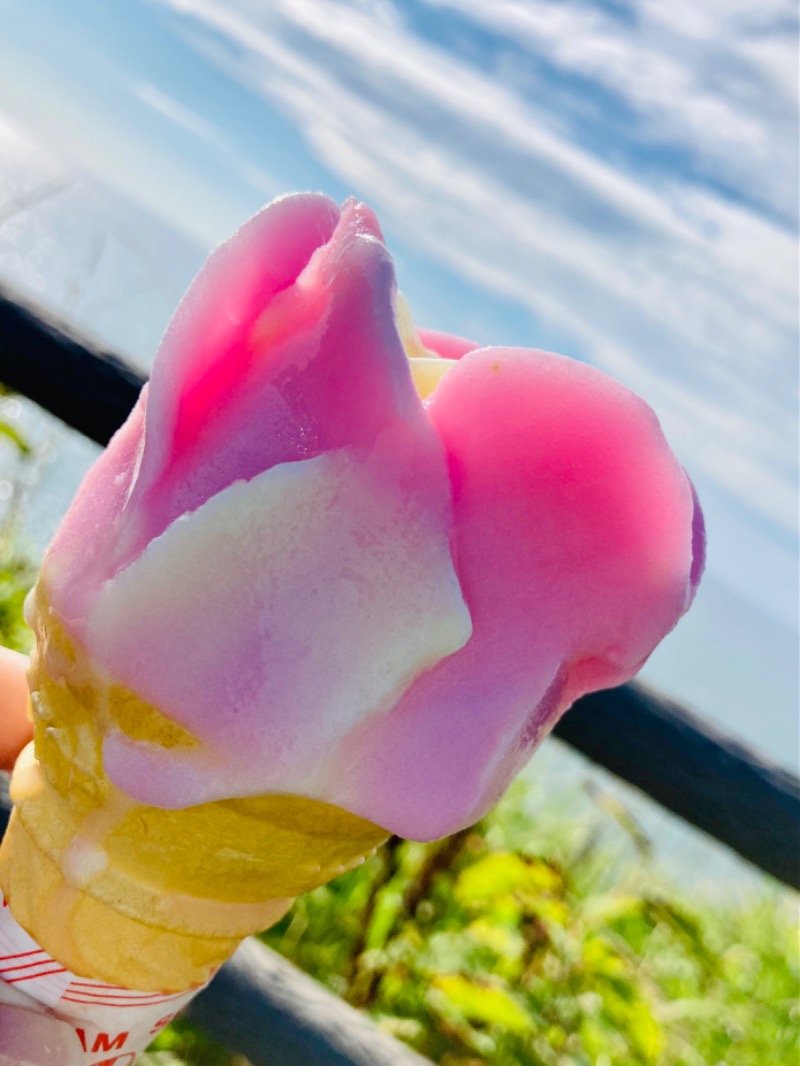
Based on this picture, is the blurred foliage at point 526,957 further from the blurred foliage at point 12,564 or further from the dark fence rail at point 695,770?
the dark fence rail at point 695,770

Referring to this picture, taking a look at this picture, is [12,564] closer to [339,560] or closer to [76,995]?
[76,995]

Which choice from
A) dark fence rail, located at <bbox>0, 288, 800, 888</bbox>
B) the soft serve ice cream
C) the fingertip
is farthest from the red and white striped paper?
dark fence rail, located at <bbox>0, 288, 800, 888</bbox>

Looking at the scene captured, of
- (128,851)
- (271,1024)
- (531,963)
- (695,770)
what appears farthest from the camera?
(531,963)

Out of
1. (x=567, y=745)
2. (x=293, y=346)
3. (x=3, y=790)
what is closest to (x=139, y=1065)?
(x=3, y=790)

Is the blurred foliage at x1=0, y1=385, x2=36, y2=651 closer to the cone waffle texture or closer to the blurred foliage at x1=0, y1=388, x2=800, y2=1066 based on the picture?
the blurred foliage at x1=0, y1=388, x2=800, y2=1066

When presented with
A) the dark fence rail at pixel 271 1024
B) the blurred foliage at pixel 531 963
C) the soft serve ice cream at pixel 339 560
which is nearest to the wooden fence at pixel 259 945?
the dark fence rail at pixel 271 1024

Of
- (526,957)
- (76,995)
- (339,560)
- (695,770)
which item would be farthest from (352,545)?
(526,957)
